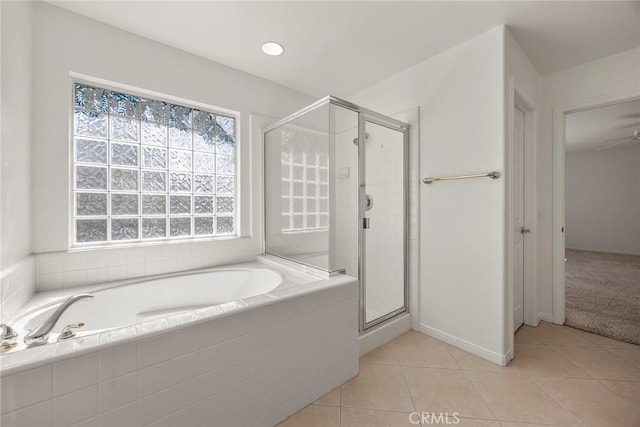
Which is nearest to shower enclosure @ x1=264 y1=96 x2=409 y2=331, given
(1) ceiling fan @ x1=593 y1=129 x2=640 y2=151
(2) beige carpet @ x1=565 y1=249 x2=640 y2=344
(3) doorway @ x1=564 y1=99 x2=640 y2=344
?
(2) beige carpet @ x1=565 y1=249 x2=640 y2=344

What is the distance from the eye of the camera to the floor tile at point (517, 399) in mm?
1373

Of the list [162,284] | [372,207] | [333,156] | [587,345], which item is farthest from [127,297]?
[587,345]

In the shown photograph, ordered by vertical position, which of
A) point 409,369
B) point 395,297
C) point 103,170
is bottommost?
point 409,369

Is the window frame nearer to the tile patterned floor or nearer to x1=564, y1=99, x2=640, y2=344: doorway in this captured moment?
the tile patterned floor

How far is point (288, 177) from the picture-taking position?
8.20 ft

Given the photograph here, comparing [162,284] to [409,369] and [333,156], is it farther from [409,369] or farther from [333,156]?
[409,369]

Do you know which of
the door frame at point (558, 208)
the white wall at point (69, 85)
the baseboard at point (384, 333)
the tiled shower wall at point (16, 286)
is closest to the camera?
the tiled shower wall at point (16, 286)

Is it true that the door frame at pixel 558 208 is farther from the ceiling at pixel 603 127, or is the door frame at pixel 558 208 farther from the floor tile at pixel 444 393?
the floor tile at pixel 444 393

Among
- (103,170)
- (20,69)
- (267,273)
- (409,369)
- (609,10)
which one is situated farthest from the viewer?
(267,273)

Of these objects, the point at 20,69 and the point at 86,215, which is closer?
the point at 20,69

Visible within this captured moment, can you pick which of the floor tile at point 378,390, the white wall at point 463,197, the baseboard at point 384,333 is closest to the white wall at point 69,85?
the baseboard at point 384,333

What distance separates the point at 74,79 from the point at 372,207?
2345mm

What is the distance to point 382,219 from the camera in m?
2.40

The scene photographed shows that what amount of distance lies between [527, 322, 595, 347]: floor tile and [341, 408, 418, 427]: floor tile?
1.57 m
